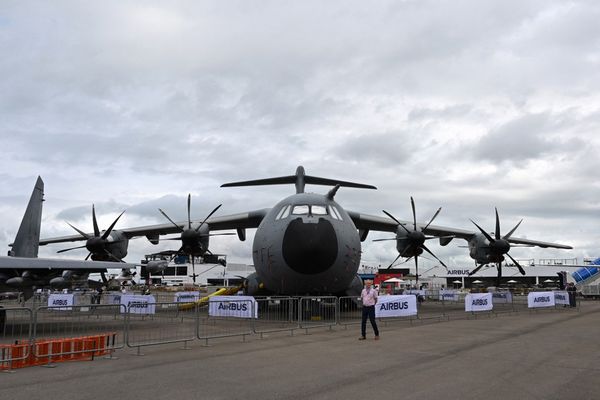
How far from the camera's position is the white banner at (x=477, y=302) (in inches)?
823

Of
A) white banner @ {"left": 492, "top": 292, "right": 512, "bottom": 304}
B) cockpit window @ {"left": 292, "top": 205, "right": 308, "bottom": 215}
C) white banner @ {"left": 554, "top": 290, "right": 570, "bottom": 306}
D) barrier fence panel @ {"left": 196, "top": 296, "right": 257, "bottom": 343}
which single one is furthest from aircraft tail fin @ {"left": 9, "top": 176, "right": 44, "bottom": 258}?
white banner @ {"left": 554, "top": 290, "right": 570, "bottom": 306}

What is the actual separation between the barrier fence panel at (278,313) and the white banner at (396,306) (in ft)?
9.62

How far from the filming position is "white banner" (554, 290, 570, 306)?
27.0 meters

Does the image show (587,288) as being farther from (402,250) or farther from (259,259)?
(259,259)

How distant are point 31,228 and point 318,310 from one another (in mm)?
10222

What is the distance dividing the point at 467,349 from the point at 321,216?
280 inches

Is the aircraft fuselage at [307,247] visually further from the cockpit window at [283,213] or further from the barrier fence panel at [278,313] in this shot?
the barrier fence panel at [278,313]

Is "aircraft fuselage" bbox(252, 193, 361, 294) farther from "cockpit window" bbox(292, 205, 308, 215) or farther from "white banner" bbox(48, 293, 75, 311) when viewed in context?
"white banner" bbox(48, 293, 75, 311)

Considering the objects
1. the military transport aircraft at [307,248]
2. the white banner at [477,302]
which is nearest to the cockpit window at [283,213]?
the military transport aircraft at [307,248]

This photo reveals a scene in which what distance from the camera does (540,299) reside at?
81.4ft

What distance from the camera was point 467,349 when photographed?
1031cm

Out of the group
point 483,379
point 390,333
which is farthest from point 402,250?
point 483,379

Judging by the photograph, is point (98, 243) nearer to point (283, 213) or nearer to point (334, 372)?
point (283, 213)

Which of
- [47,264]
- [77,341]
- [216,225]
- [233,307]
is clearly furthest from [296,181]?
[77,341]
